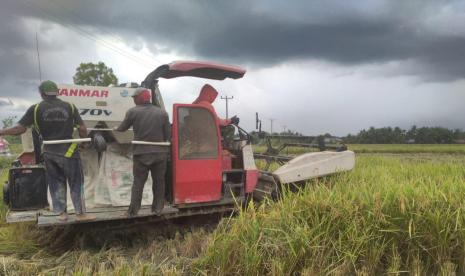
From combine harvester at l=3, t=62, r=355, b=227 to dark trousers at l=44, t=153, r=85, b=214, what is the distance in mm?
276

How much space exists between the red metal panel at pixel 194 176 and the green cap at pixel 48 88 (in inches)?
58.7

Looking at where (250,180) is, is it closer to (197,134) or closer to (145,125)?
(197,134)

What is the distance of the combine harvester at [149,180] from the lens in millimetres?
5062

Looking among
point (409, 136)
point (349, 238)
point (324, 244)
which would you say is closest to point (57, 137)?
point (324, 244)

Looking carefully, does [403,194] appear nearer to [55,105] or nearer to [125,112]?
[125,112]

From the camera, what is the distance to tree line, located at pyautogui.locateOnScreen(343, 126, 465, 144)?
54500 mm


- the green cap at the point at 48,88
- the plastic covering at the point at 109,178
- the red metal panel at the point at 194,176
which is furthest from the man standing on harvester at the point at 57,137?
the red metal panel at the point at 194,176

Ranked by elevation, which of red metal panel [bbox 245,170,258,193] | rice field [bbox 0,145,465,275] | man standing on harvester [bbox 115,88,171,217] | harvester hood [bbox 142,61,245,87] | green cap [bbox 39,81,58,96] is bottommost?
rice field [bbox 0,145,465,275]

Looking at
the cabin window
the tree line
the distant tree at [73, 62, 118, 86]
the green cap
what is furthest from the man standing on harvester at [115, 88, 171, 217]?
the tree line

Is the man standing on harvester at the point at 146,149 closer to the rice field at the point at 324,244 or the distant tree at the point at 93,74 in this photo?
the rice field at the point at 324,244

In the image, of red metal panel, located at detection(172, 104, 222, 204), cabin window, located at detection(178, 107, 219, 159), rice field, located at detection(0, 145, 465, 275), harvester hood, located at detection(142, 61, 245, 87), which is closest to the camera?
rice field, located at detection(0, 145, 465, 275)

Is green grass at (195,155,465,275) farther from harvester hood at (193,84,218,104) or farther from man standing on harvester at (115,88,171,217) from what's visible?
harvester hood at (193,84,218,104)

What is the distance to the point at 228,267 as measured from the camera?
3818 mm

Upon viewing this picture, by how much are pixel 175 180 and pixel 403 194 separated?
2.77 meters
